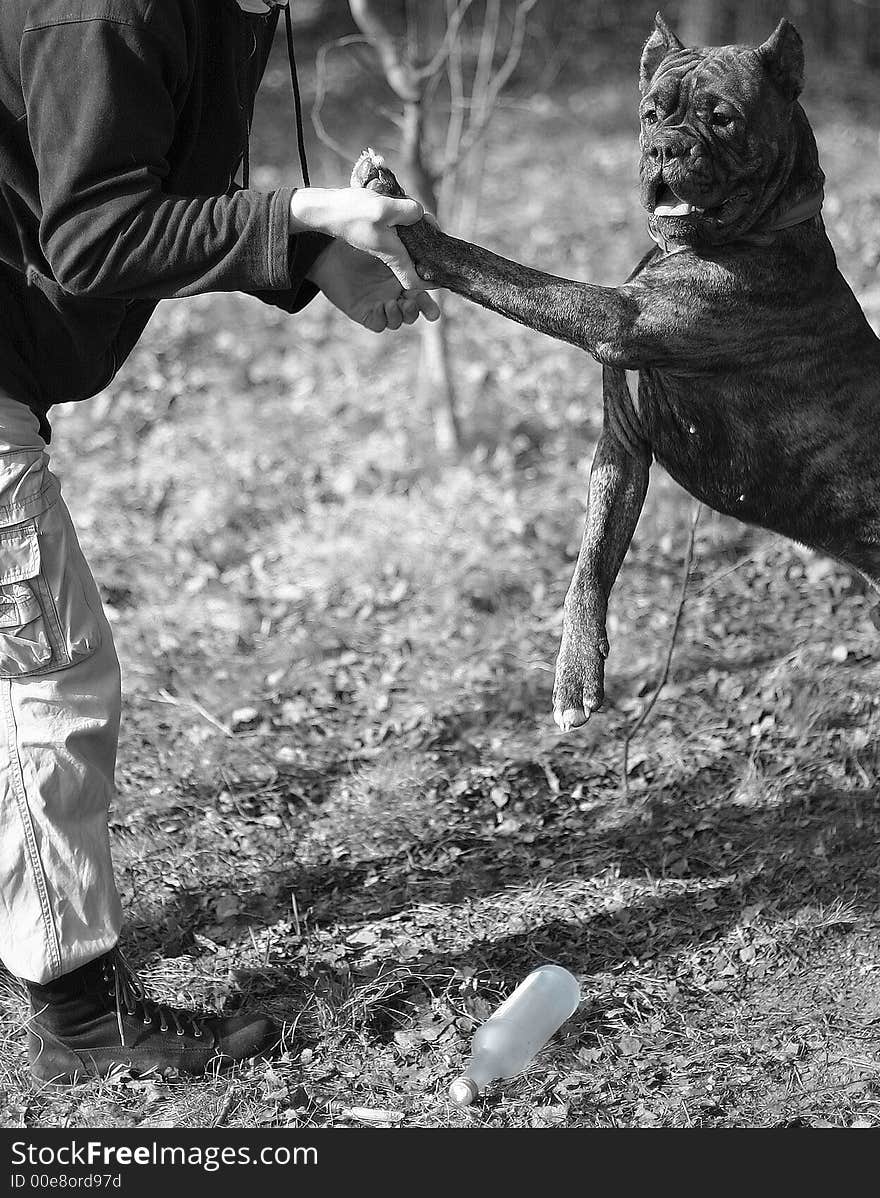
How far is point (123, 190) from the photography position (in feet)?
7.97

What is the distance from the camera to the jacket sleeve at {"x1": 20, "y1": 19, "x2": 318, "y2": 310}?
92.3 inches

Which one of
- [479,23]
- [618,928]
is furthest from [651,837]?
[479,23]

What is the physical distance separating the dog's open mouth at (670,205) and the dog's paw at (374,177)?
541 mm

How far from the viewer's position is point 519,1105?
3055 mm

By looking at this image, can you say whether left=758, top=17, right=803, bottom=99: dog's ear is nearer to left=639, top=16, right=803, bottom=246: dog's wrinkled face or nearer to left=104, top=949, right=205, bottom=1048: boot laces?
left=639, top=16, right=803, bottom=246: dog's wrinkled face

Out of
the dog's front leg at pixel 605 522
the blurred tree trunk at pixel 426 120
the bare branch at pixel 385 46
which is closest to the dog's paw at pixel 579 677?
the dog's front leg at pixel 605 522

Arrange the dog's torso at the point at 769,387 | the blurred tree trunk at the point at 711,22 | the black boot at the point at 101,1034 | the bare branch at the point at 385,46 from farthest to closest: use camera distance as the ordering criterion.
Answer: the blurred tree trunk at the point at 711,22, the bare branch at the point at 385,46, the black boot at the point at 101,1034, the dog's torso at the point at 769,387

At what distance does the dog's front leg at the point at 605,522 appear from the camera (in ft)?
9.37

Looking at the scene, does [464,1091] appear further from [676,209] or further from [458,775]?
[676,209]

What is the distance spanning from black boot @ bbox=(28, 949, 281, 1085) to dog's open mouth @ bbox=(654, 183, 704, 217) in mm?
2155

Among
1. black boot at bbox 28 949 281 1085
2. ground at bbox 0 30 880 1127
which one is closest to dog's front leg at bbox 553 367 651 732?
ground at bbox 0 30 880 1127

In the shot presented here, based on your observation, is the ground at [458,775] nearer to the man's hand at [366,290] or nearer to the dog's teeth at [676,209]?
the man's hand at [366,290]

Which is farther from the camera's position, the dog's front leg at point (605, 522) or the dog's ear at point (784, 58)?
the dog's front leg at point (605, 522)

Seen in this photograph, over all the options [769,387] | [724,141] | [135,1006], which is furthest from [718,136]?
[135,1006]
